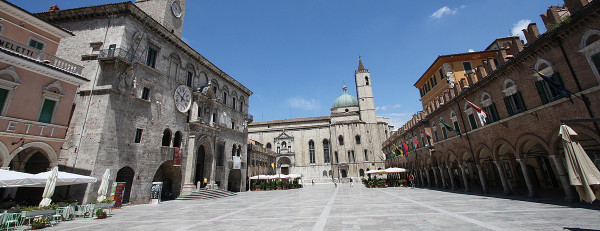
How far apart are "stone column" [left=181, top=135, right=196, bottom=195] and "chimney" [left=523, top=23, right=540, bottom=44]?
26427mm

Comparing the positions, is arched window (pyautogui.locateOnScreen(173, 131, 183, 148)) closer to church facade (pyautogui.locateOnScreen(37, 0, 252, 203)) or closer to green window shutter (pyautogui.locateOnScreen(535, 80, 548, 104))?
church facade (pyautogui.locateOnScreen(37, 0, 252, 203))

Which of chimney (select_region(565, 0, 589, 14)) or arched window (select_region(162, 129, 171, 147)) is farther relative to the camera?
arched window (select_region(162, 129, 171, 147))

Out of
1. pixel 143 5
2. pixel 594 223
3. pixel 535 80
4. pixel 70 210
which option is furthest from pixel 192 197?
pixel 535 80

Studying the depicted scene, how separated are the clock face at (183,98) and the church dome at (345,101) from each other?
167 feet

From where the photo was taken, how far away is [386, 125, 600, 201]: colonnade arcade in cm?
1174

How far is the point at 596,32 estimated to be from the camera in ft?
31.0

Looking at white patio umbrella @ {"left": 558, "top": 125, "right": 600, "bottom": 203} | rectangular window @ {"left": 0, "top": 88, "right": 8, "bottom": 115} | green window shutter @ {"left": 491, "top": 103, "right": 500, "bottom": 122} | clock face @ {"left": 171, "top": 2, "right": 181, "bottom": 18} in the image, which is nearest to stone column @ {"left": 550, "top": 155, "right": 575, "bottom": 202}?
green window shutter @ {"left": 491, "top": 103, "right": 500, "bottom": 122}

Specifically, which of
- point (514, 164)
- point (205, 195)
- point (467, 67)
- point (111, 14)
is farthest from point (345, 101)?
point (111, 14)

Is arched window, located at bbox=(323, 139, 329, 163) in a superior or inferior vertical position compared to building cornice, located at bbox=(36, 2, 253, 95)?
inferior

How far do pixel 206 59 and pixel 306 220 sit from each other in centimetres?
2412

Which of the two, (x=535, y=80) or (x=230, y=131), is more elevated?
(x=230, y=131)

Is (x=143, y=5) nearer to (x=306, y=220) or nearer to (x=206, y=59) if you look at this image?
(x=206, y=59)

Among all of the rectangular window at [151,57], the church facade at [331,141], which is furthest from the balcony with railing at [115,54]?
the church facade at [331,141]

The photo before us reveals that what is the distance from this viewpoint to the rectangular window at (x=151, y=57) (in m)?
20.7
